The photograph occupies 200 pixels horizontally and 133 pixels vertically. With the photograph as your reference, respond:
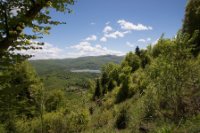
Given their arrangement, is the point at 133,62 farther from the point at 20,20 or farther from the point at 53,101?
the point at 20,20

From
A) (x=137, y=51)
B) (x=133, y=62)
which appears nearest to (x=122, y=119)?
(x=133, y=62)

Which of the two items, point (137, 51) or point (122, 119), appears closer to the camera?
point (122, 119)

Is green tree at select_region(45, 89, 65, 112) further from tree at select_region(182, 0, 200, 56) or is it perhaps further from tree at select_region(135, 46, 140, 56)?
tree at select_region(182, 0, 200, 56)

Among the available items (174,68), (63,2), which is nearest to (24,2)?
(63,2)

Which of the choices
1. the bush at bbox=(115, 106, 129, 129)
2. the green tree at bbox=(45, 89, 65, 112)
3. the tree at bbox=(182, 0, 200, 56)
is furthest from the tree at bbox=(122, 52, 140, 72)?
the bush at bbox=(115, 106, 129, 129)

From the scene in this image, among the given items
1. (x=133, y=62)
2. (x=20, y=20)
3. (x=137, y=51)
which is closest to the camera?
(x=20, y=20)

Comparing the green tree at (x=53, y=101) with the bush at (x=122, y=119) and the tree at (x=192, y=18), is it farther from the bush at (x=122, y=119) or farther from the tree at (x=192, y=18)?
the tree at (x=192, y=18)

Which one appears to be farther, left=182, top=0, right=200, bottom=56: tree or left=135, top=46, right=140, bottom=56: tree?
left=135, top=46, right=140, bottom=56: tree

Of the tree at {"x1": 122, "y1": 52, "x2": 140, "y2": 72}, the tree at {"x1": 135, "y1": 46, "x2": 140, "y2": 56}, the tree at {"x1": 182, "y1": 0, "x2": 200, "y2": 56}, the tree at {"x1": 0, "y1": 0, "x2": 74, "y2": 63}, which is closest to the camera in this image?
the tree at {"x1": 0, "y1": 0, "x2": 74, "y2": 63}

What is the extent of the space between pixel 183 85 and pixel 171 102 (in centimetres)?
105

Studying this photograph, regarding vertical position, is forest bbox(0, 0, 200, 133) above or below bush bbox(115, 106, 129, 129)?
above

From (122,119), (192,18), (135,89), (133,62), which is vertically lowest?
(122,119)

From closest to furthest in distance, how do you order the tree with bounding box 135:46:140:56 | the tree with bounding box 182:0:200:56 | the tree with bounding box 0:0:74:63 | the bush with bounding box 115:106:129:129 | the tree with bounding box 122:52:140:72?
1. the tree with bounding box 0:0:74:63
2. the bush with bounding box 115:106:129:129
3. the tree with bounding box 182:0:200:56
4. the tree with bounding box 122:52:140:72
5. the tree with bounding box 135:46:140:56

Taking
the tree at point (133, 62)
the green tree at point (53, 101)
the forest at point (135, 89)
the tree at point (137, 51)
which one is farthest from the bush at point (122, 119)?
the tree at point (137, 51)
